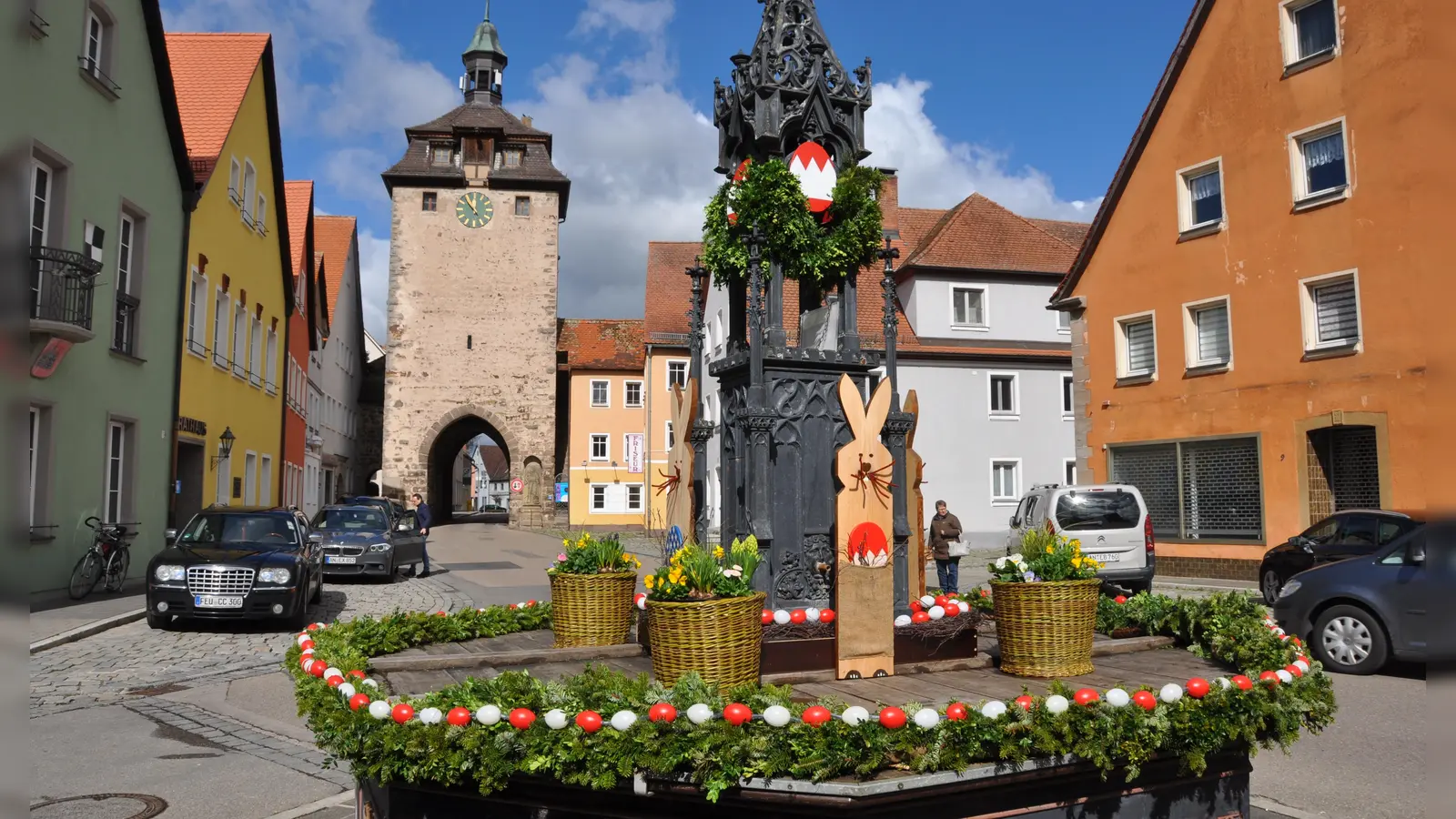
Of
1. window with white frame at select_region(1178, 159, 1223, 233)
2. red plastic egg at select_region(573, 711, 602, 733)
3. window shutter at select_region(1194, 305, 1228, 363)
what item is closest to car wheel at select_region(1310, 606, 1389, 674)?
red plastic egg at select_region(573, 711, 602, 733)

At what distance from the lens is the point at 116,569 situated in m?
15.4

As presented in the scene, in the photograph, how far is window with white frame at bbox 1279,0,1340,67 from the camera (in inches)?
695

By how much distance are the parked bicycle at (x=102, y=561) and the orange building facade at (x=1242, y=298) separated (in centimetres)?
1869

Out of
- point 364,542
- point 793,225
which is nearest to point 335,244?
point 364,542

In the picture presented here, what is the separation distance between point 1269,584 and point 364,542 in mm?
15577

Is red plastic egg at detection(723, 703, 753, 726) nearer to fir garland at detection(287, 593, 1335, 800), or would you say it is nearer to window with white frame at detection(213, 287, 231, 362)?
fir garland at detection(287, 593, 1335, 800)

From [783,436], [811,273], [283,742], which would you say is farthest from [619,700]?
[283,742]

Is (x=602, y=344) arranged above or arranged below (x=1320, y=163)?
above

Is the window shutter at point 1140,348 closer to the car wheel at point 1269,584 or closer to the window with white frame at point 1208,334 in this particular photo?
the window with white frame at point 1208,334

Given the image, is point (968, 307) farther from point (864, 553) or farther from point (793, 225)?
point (864, 553)

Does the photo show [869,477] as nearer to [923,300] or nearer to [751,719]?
[751,719]

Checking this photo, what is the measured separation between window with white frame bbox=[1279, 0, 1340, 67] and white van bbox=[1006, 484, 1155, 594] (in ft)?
→ 27.5

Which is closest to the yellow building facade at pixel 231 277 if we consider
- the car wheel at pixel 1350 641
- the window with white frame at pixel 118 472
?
the window with white frame at pixel 118 472

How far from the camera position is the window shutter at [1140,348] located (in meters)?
22.0
